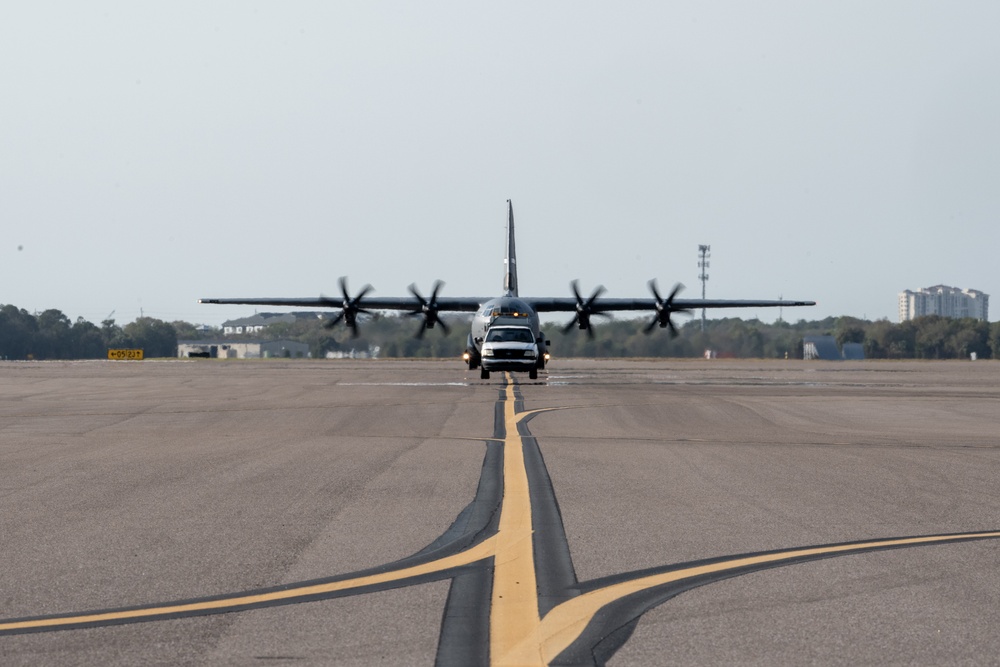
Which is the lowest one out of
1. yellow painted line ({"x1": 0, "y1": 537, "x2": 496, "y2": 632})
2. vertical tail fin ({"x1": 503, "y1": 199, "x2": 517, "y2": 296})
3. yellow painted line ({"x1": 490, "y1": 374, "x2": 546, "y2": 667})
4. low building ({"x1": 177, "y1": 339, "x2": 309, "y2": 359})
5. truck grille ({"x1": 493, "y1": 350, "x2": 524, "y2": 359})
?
yellow painted line ({"x1": 490, "y1": 374, "x2": 546, "y2": 667})

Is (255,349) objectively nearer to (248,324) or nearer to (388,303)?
(248,324)

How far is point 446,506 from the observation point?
412 inches

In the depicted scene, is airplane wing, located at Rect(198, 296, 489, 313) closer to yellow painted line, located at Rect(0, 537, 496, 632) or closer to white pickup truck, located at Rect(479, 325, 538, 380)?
white pickup truck, located at Rect(479, 325, 538, 380)

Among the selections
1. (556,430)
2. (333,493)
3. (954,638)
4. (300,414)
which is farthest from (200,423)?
(954,638)

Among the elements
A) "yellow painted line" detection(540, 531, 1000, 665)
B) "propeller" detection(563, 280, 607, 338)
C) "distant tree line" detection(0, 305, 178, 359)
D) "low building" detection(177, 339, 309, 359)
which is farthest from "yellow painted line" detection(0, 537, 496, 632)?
"distant tree line" detection(0, 305, 178, 359)

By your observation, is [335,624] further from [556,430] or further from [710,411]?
[710,411]

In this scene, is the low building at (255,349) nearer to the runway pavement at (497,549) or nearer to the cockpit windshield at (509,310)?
the cockpit windshield at (509,310)

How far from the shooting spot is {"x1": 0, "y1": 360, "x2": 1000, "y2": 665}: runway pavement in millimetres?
5461

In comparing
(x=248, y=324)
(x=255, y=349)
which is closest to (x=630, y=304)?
(x=255, y=349)

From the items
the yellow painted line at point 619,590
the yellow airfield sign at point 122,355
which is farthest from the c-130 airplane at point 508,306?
the yellow airfield sign at point 122,355

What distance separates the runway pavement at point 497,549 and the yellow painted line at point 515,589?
0.03 metres

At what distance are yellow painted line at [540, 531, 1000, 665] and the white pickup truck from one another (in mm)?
36096

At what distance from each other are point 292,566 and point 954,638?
412 cm

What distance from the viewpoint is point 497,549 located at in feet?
26.8
